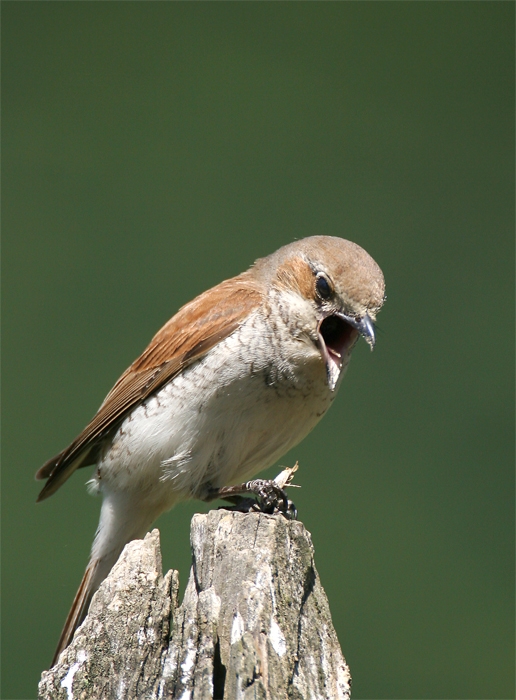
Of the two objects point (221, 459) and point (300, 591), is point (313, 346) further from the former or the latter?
point (300, 591)

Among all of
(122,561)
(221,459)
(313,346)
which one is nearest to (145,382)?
(221,459)

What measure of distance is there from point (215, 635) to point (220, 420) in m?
1.31

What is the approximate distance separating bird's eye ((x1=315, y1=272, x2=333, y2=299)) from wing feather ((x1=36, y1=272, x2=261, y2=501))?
272mm

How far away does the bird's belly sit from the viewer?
3.21 metres

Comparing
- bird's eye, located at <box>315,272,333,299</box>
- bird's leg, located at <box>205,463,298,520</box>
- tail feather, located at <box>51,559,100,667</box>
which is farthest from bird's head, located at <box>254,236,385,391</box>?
tail feather, located at <box>51,559,100,667</box>

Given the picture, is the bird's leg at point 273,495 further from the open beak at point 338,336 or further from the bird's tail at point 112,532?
the bird's tail at point 112,532

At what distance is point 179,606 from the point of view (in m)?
2.12

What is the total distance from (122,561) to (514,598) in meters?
3.52

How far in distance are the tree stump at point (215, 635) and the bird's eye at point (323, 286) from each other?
1180mm

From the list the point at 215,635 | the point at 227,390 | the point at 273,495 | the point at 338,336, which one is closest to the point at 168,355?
the point at 227,390

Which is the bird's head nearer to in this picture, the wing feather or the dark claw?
the wing feather

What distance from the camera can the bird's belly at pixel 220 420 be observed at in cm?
321

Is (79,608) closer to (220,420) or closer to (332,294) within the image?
(220,420)

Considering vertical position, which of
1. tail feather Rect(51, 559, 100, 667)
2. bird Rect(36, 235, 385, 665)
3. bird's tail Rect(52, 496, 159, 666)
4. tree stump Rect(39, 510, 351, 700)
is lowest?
tree stump Rect(39, 510, 351, 700)
